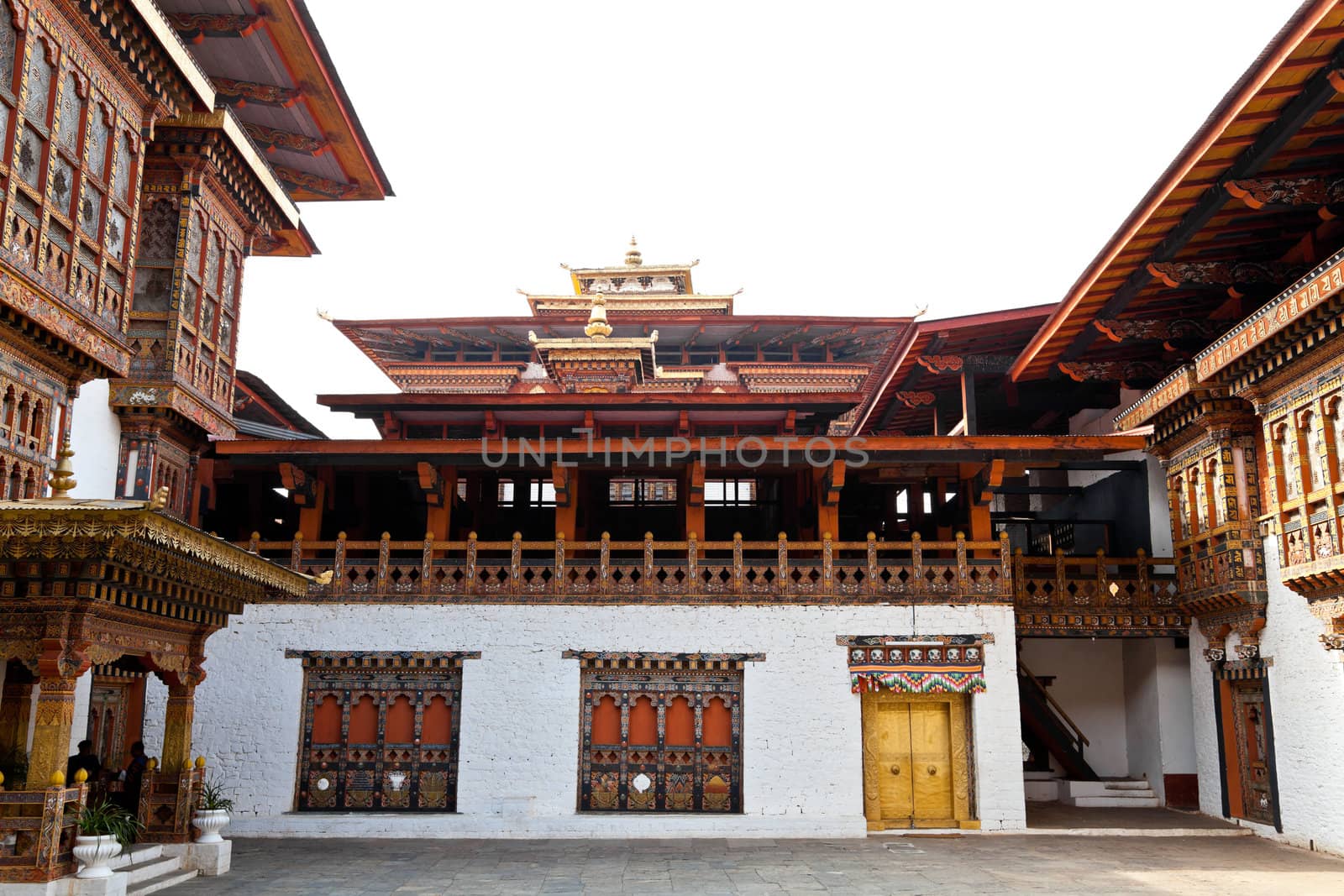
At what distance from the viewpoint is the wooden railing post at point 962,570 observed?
637 inches

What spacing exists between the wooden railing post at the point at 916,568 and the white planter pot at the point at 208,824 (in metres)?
9.36

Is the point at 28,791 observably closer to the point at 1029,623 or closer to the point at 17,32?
the point at 17,32

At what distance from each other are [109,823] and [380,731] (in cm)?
489

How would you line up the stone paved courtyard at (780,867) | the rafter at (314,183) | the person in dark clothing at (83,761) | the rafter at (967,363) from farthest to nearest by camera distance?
1. the rafter at (967,363)
2. the rafter at (314,183)
3. the stone paved courtyard at (780,867)
4. the person in dark clothing at (83,761)

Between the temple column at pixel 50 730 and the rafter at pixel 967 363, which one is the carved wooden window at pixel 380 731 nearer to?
the temple column at pixel 50 730

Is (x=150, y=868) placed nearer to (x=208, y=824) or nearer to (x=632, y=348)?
(x=208, y=824)

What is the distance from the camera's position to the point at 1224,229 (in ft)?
49.4

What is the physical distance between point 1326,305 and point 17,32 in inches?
540

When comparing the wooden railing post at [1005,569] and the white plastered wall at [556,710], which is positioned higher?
the wooden railing post at [1005,569]

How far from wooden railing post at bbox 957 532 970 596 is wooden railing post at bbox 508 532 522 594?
6255 millimetres

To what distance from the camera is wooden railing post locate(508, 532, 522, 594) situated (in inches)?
640

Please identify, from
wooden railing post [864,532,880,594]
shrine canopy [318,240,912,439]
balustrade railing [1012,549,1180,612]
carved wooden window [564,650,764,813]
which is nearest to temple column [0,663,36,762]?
carved wooden window [564,650,764,813]

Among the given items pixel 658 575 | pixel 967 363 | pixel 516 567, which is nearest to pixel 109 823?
pixel 516 567

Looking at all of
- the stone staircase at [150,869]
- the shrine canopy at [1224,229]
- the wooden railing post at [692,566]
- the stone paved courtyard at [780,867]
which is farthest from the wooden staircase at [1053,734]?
the stone staircase at [150,869]
